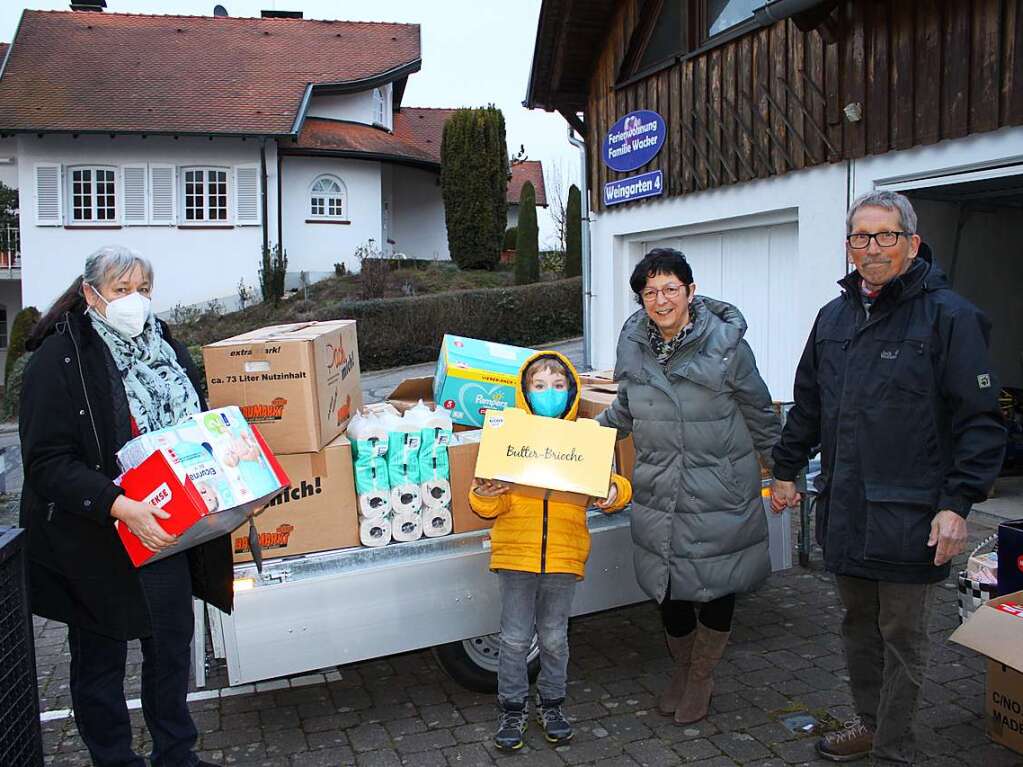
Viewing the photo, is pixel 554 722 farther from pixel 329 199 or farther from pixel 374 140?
pixel 374 140

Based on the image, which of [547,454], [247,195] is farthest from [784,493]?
[247,195]

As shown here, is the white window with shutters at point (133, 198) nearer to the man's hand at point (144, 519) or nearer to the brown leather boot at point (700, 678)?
the man's hand at point (144, 519)

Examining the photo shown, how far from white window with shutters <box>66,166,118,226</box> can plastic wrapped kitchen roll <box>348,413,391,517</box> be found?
2129 centimetres

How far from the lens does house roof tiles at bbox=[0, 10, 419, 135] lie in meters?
21.7

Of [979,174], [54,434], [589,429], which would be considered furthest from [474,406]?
[979,174]

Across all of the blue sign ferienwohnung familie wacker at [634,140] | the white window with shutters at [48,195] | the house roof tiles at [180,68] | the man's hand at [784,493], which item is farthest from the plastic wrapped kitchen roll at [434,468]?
the white window with shutters at [48,195]

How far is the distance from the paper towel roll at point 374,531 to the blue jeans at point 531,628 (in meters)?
0.50

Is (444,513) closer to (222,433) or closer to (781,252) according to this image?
(222,433)

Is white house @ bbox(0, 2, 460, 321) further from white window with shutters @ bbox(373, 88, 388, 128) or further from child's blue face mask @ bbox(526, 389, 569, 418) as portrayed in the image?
child's blue face mask @ bbox(526, 389, 569, 418)

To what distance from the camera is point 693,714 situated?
3686 mm

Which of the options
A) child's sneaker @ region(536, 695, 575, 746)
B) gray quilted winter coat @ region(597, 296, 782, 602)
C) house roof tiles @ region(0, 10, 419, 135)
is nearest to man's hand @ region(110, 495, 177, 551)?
child's sneaker @ region(536, 695, 575, 746)

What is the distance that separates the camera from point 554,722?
353 centimetres

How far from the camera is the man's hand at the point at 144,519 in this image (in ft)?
8.90

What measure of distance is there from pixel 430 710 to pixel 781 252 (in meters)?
6.18
